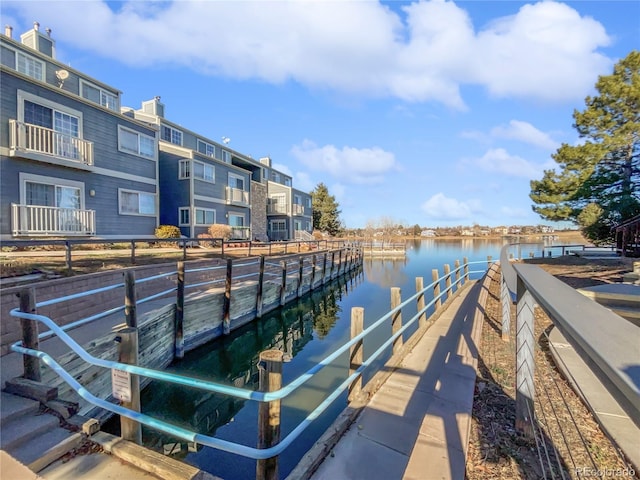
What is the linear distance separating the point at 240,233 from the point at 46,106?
13579 mm

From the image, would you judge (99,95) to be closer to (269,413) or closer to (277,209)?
(277,209)

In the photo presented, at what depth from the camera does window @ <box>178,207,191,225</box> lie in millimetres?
19953

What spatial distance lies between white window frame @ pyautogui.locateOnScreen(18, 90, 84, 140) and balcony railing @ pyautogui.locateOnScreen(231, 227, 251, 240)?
36.1ft

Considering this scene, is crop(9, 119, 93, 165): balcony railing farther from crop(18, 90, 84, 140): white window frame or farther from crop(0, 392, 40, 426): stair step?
crop(0, 392, 40, 426): stair step

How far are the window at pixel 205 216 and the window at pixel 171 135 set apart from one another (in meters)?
5.84

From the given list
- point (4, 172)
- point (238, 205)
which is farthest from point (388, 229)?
point (4, 172)

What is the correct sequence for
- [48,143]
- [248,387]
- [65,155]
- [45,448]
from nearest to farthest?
[45,448] → [248,387] → [48,143] → [65,155]

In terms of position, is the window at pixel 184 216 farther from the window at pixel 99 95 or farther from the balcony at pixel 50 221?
the window at pixel 99 95

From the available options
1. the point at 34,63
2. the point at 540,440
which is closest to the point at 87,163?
the point at 34,63

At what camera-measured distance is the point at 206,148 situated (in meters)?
24.9

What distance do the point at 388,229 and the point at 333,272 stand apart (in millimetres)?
64524

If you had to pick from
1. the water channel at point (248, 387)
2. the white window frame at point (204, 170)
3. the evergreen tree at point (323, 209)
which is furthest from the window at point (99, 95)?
the evergreen tree at point (323, 209)

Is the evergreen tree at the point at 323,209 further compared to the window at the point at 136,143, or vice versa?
the evergreen tree at the point at 323,209

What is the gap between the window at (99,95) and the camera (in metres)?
15.6
